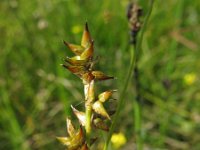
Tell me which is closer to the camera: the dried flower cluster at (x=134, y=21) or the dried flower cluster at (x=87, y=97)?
the dried flower cluster at (x=87, y=97)

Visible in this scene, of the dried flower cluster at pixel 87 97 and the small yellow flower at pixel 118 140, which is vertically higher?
the dried flower cluster at pixel 87 97

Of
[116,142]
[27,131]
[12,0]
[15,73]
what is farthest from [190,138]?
[12,0]

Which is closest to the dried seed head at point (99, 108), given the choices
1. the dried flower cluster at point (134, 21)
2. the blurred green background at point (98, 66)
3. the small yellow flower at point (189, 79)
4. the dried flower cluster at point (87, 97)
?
the dried flower cluster at point (87, 97)

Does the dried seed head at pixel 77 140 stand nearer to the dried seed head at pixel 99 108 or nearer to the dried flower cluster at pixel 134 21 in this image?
the dried seed head at pixel 99 108

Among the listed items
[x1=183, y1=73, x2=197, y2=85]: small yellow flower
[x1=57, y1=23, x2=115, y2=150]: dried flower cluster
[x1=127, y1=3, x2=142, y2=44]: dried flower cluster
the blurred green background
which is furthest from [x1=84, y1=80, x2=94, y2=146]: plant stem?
[x1=183, y1=73, x2=197, y2=85]: small yellow flower

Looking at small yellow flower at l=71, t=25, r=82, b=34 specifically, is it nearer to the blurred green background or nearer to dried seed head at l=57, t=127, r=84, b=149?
the blurred green background

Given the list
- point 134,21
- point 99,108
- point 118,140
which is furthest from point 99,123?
point 118,140
